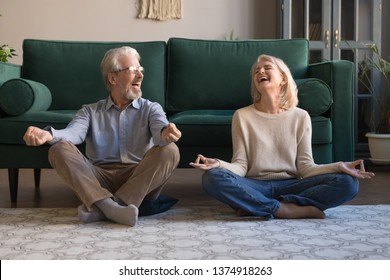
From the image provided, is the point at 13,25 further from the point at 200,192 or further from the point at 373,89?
the point at 373,89

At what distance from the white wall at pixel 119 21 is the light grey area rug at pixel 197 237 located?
2.91 m

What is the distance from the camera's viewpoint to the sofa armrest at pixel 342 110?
329 centimetres

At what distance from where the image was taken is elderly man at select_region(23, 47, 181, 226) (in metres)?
2.61

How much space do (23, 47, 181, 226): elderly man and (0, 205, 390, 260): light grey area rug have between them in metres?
0.11

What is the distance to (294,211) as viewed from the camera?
8.90 feet

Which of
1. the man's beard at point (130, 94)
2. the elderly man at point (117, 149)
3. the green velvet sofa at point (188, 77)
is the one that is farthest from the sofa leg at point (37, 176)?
the man's beard at point (130, 94)

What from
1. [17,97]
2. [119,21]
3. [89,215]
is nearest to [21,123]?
[17,97]

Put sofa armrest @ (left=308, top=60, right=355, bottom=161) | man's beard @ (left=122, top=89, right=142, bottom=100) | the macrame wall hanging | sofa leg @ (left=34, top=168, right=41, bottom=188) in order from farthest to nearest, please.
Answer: the macrame wall hanging < sofa leg @ (left=34, top=168, right=41, bottom=188) < sofa armrest @ (left=308, top=60, right=355, bottom=161) < man's beard @ (left=122, top=89, right=142, bottom=100)

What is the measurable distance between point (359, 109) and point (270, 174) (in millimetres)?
2451

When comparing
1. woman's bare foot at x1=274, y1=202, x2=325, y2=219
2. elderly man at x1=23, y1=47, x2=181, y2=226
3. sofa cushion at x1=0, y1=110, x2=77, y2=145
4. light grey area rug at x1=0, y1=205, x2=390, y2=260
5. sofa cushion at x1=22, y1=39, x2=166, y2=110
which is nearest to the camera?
light grey area rug at x1=0, y1=205, x2=390, y2=260

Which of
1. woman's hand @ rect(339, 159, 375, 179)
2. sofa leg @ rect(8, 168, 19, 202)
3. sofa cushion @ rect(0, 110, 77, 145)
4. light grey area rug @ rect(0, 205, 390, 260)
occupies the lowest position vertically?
light grey area rug @ rect(0, 205, 390, 260)

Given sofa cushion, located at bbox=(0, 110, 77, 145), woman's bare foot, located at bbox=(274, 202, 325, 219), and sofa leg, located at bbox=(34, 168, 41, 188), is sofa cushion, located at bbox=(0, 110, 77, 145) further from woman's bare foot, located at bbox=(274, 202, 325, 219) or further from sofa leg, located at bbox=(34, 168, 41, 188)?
woman's bare foot, located at bbox=(274, 202, 325, 219)

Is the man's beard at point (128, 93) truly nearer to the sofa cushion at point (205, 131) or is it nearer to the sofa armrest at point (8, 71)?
the sofa cushion at point (205, 131)

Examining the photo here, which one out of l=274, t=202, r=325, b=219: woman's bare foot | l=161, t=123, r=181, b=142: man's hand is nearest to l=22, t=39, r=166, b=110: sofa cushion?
l=161, t=123, r=181, b=142: man's hand
